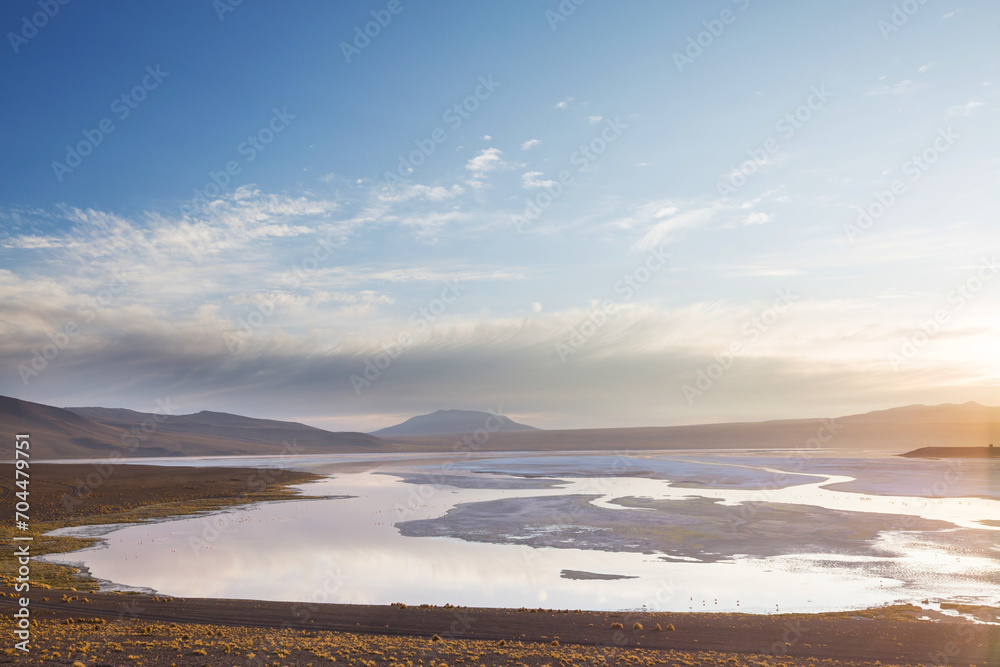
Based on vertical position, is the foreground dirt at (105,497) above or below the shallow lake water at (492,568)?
above

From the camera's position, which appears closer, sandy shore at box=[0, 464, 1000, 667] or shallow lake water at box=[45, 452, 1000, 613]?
sandy shore at box=[0, 464, 1000, 667]

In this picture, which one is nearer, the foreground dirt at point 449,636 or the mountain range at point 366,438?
the foreground dirt at point 449,636

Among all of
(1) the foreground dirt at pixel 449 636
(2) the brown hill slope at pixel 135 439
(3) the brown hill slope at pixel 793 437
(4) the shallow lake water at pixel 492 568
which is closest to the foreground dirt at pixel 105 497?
(4) the shallow lake water at pixel 492 568

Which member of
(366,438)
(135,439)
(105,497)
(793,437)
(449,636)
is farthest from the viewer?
(366,438)

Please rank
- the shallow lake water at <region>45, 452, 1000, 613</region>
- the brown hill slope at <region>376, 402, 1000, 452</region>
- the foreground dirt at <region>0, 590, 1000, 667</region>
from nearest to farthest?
1. the foreground dirt at <region>0, 590, 1000, 667</region>
2. the shallow lake water at <region>45, 452, 1000, 613</region>
3. the brown hill slope at <region>376, 402, 1000, 452</region>

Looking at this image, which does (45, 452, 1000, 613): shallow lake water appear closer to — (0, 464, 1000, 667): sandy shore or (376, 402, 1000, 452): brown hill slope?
(0, 464, 1000, 667): sandy shore

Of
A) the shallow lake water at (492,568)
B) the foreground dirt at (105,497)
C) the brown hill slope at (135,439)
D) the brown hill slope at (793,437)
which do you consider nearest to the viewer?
the shallow lake water at (492,568)

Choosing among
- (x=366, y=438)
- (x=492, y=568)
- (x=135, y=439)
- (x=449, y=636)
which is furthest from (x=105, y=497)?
(x=366, y=438)

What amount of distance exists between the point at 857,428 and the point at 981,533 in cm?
16402

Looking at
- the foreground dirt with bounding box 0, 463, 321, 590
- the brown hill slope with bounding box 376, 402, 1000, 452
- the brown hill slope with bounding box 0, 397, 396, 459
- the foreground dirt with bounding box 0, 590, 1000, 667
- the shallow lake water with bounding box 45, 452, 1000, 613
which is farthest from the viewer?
the brown hill slope with bounding box 376, 402, 1000, 452

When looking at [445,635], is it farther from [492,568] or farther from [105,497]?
[105,497]

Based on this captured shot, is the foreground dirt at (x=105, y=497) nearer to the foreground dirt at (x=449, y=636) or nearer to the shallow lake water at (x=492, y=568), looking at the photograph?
the shallow lake water at (x=492, y=568)

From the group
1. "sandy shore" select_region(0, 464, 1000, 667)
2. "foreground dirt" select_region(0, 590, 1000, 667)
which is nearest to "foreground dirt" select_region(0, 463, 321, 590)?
"sandy shore" select_region(0, 464, 1000, 667)

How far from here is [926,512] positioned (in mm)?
35438
